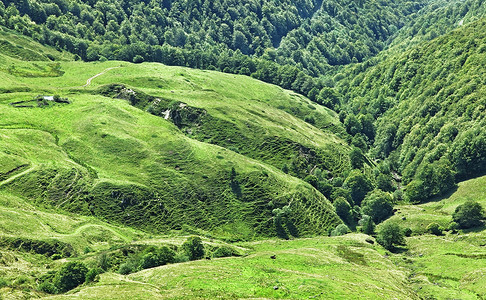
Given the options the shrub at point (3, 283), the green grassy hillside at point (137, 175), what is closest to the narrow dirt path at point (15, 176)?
the green grassy hillside at point (137, 175)

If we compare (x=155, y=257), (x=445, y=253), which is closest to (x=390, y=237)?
(x=445, y=253)

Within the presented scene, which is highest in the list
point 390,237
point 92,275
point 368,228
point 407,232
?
point 390,237

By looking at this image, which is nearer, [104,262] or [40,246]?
[104,262]

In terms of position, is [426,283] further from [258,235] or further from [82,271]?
[82,271]

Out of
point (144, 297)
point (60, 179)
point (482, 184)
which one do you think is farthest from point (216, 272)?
point (482, 184)

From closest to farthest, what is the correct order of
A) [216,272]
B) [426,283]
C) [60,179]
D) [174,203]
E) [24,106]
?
[216,272], [426,283], [60,179], [174,203], [24,106]

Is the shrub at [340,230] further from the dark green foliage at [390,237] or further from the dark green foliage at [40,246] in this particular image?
the dark green foliage at [40,246]

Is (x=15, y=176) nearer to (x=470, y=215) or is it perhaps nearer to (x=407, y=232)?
(x=407, y=232)

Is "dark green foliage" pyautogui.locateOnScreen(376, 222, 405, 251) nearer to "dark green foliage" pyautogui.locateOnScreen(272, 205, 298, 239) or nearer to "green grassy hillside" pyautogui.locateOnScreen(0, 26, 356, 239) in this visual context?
"green grassy hillside" pyautogui.locateOnScreen(0, 26, 356, 239)
